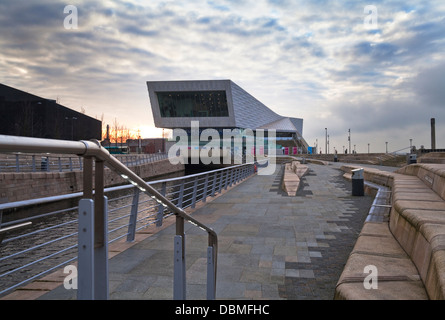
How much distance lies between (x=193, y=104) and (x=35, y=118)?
3514 centimetres

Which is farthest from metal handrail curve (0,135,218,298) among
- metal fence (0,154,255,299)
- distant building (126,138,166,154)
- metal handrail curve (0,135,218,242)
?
distant building (126,138,166,154)

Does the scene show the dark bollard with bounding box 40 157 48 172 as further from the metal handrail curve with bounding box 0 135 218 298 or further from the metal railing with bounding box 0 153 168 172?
the metal handrail curve with bounding box 0 135 218 298

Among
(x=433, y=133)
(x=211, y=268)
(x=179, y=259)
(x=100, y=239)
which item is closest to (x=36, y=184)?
(x=211, y=268)

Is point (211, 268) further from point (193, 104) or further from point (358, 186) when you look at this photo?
point (193, 104)

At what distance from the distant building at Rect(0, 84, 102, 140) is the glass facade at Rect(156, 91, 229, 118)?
20.0m

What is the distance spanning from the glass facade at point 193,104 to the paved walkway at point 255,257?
68.1 metres

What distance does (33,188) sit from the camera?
63.2 feet

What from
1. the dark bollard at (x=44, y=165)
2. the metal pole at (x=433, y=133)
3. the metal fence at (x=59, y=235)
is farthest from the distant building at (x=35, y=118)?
the metal pole at (x=433, y=133)

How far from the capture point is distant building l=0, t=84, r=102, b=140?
47.1 metres

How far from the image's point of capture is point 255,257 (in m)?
5.57

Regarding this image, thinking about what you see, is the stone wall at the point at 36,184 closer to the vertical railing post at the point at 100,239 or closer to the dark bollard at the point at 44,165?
the dark bollard at the point at 44,165

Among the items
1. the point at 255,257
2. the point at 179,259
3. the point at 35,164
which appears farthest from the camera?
the point at 35,164

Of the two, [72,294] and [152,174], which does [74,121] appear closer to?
[152,174]
